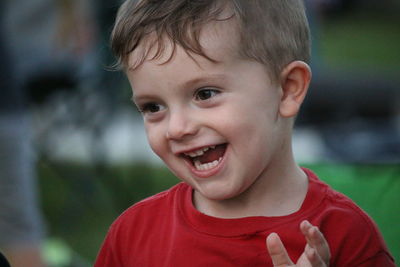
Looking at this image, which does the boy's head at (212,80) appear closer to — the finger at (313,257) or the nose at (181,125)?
the nose at (181,125)

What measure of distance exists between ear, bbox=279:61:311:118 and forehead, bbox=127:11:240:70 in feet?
0.52

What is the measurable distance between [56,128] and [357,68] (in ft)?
19.4

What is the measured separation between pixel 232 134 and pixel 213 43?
195 millimetres

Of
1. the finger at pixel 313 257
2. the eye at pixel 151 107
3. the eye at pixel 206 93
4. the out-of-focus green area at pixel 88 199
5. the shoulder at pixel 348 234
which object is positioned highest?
the eye at pixel 206 93

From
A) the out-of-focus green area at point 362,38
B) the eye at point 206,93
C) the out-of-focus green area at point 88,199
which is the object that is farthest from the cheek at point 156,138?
the out-of-focus green area at point 362,38

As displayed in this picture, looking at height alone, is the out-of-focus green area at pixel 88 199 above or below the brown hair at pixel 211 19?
below

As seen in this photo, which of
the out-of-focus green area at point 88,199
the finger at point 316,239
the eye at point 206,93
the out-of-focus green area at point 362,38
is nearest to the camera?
the finger at point 316,239

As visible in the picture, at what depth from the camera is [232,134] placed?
1.62 m

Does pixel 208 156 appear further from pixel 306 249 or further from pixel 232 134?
pixel 306 249

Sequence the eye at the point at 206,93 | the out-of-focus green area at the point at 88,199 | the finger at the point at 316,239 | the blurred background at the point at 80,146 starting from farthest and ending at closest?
the out-of-focus green area at the point at 88,199 < the blurred background at the point at 80,146 < the eye at the point at 206,93 < the finger at the point at 316,239

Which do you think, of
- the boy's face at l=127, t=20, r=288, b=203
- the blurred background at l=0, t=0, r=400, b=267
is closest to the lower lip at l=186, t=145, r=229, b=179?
the boy's face at l=127, t=20, r=288, b=203

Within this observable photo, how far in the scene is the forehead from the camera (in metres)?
1.60

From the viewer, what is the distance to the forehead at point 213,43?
5.26ft

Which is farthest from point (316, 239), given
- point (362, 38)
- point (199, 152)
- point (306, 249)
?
point (362, 38)
